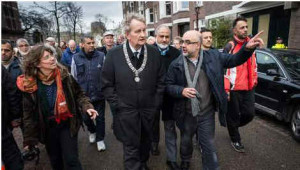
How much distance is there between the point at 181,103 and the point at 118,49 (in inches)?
41.8

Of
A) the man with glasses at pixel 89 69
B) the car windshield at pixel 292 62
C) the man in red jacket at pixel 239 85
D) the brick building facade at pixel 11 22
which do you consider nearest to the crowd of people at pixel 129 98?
the man in red jacket at pixel 239 85

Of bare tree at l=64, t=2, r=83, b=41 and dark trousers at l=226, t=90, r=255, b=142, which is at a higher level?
bare tree at l=64, t=2, r=83, b=41

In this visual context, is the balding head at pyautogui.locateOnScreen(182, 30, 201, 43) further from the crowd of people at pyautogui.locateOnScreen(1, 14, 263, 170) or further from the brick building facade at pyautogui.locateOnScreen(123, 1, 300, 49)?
the brick building facade at pyautogui.locateOnScreen(123, 1, 300, 49)

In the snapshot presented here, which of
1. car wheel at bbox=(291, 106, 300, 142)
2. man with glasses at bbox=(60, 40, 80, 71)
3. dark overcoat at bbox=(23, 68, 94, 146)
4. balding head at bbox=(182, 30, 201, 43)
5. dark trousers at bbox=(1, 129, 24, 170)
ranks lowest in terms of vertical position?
car wheel at bbox=(291, 106, 300, 142)

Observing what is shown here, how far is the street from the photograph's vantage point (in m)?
3.30

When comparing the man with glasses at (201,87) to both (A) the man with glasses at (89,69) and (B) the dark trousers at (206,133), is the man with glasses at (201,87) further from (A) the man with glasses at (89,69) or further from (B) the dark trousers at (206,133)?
(A) the man with glasses at (89,69)

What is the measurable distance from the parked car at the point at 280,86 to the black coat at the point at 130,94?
2806 mm

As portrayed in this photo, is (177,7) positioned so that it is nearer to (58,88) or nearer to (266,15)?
(266,15)

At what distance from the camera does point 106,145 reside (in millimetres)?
4215

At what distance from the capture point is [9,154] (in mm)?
2395

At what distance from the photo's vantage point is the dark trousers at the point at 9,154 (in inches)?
92.6

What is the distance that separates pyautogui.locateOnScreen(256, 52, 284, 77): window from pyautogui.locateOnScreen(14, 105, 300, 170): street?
1.25 meters

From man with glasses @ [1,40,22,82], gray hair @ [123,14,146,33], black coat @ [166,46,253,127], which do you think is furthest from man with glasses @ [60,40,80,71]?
black coat @ [166,46,253,127]

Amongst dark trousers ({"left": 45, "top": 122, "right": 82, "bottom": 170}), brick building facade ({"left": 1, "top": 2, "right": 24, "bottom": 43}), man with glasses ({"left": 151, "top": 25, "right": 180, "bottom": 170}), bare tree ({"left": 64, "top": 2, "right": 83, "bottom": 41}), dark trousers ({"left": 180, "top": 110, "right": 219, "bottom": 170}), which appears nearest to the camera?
dark trousers ({"left": 45, "top": 122, "right": 82, "bottom": 170})
